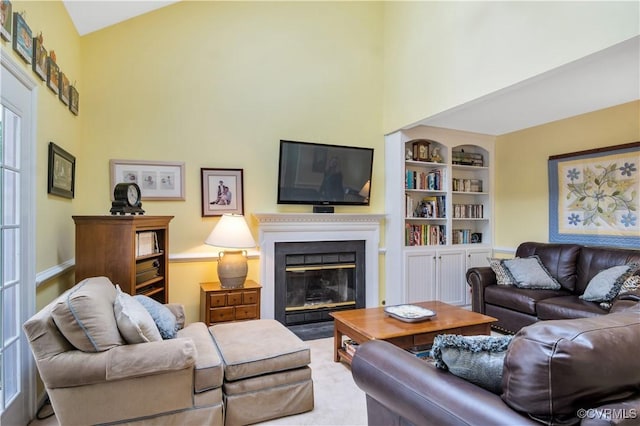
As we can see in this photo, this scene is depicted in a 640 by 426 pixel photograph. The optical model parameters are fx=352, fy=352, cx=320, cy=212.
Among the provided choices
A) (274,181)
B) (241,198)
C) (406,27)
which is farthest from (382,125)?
(241,198)

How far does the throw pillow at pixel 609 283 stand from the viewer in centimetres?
288

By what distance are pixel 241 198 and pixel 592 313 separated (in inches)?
127

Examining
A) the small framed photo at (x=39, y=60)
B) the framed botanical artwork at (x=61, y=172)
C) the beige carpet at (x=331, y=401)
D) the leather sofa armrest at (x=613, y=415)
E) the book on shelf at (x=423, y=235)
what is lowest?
the beige carpet at (x=331, y=401)

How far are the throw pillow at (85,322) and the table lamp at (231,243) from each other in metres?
1.46

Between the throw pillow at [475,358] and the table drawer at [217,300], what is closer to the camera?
the throw pillow at [475,358]

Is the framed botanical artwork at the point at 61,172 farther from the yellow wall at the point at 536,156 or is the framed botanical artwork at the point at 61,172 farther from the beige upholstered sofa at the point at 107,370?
the yellow wall at the point at 536,156

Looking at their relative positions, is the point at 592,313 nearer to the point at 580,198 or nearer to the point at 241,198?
the point at 580,198

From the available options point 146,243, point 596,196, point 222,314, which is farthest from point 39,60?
point 596,196

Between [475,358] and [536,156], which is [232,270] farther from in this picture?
[536,156]

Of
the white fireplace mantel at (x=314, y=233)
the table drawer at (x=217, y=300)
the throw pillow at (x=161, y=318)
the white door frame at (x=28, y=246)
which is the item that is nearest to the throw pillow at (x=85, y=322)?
the throw pillow at (x=161, y=318)

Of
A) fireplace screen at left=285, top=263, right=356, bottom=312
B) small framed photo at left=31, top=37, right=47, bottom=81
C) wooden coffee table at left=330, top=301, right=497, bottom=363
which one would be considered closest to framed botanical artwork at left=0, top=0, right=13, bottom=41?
small framed photo at left=31, top=37, right=47, bottom=81

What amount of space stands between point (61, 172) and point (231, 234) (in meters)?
1.33

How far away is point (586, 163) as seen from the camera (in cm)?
375

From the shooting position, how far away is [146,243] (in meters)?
2.75
